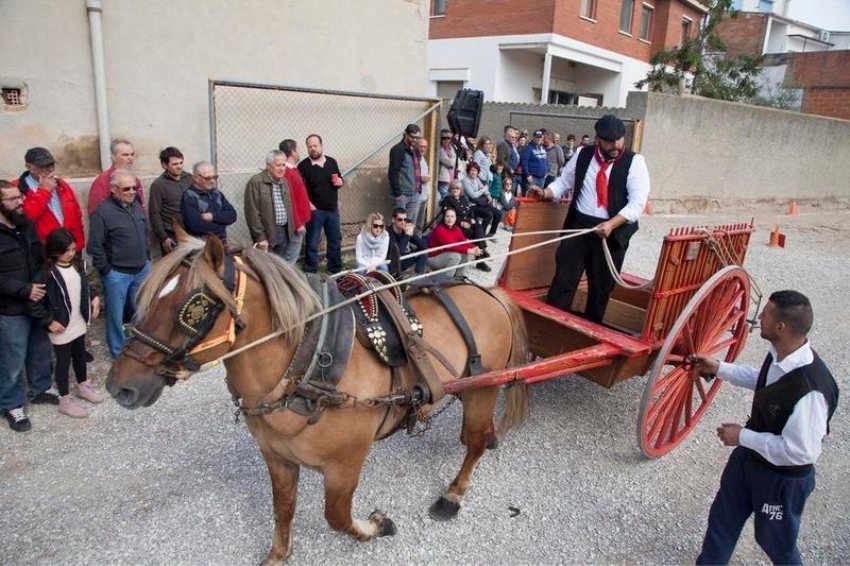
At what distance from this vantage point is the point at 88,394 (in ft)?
13.3

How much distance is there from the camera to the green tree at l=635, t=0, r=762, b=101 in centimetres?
1959

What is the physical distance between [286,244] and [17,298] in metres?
2.97

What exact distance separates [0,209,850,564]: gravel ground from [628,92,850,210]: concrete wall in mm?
10285

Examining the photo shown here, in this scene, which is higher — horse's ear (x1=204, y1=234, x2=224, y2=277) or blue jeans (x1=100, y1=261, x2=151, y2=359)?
horse's ear (x1=204, y1=234, x2=224, y2=277)

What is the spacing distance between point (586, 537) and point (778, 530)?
0.93 metres

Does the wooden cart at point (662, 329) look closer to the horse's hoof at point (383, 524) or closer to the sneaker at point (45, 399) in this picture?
the horse's hoof at point (383, 524)

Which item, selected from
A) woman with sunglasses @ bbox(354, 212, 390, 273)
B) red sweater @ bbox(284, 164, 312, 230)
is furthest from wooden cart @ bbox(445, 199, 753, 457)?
red sweater @ bbox(284, 164, 312, 230)

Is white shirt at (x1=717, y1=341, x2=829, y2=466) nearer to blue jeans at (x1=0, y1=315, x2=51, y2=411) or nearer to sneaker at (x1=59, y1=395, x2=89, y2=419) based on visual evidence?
sneaker at (x1=59, y1=395, x2=89, y2=419)

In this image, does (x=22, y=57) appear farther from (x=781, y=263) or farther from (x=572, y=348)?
(x=781, y=263)

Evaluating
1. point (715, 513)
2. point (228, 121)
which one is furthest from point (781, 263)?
point (228, 121)

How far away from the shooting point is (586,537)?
2.95m

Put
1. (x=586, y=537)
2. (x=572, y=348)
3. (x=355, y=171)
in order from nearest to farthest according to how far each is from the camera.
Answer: (x=586, y=537) → (x=572, y=348) → (x=355, y=171)

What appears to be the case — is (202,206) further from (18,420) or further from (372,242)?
(18,420)

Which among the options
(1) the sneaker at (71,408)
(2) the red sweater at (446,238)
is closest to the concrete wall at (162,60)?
(1) the sneaker at (71,408)
